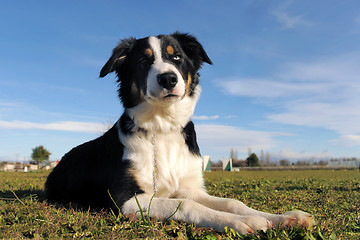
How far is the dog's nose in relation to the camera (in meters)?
3.96

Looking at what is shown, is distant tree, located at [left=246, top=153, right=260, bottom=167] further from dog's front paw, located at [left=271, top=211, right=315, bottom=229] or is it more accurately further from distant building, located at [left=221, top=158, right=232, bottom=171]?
dog's front paw, located at [left=271, top=211, right=315, bottom=229]

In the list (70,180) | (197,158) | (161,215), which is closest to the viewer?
(161,215)

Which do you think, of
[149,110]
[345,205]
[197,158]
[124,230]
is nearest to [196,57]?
[149,110]

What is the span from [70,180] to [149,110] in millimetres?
2067

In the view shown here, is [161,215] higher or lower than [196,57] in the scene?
lower

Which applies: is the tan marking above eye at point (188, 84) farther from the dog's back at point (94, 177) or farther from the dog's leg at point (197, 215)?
the dog's leg at point (197, 215)

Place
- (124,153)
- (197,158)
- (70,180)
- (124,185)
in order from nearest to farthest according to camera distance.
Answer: (124,185), (124,153), (197,158), (70,180)

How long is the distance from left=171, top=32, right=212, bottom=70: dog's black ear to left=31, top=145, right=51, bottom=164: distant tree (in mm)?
65335

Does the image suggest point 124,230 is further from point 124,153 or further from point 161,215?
point 124,153

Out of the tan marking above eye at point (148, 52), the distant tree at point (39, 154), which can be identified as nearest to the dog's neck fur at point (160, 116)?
the tan marking above eye at point (148, 52)

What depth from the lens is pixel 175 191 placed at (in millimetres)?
4410

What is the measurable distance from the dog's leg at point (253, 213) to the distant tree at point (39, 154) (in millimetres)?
66150

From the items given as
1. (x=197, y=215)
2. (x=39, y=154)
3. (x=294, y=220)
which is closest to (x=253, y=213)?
(x=294, y=220)

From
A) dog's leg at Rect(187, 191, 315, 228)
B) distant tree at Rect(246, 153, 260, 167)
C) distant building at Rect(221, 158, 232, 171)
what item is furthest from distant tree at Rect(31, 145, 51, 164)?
dog's leg at Rect(187, 191, 315, 228)
